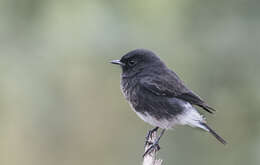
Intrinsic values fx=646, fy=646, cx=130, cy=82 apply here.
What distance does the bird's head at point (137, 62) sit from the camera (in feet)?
24.8

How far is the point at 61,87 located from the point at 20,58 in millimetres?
1076

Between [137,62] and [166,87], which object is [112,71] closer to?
[137,62]

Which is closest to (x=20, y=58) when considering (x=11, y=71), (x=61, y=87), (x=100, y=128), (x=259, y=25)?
(x=11, y=71)

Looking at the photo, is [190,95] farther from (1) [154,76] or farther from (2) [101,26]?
(2) [101,26]

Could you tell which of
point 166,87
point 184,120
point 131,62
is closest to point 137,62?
point 131,62

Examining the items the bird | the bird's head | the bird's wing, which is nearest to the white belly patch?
the bird

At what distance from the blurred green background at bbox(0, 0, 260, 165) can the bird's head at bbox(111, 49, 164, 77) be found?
0.95m

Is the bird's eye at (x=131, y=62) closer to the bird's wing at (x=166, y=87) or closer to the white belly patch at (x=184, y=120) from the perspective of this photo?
the bird's wing at (x=166, y=87)

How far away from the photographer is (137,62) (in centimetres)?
761

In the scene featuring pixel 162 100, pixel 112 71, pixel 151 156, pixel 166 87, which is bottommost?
pixel 151 156

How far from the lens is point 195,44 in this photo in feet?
29.2

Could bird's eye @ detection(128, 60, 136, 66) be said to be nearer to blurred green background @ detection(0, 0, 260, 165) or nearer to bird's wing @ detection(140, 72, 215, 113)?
bird's wing @ detection(140, 72, 215, 113)

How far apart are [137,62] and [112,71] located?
2337 millimetres

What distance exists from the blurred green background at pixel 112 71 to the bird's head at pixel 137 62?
37.4 inches
